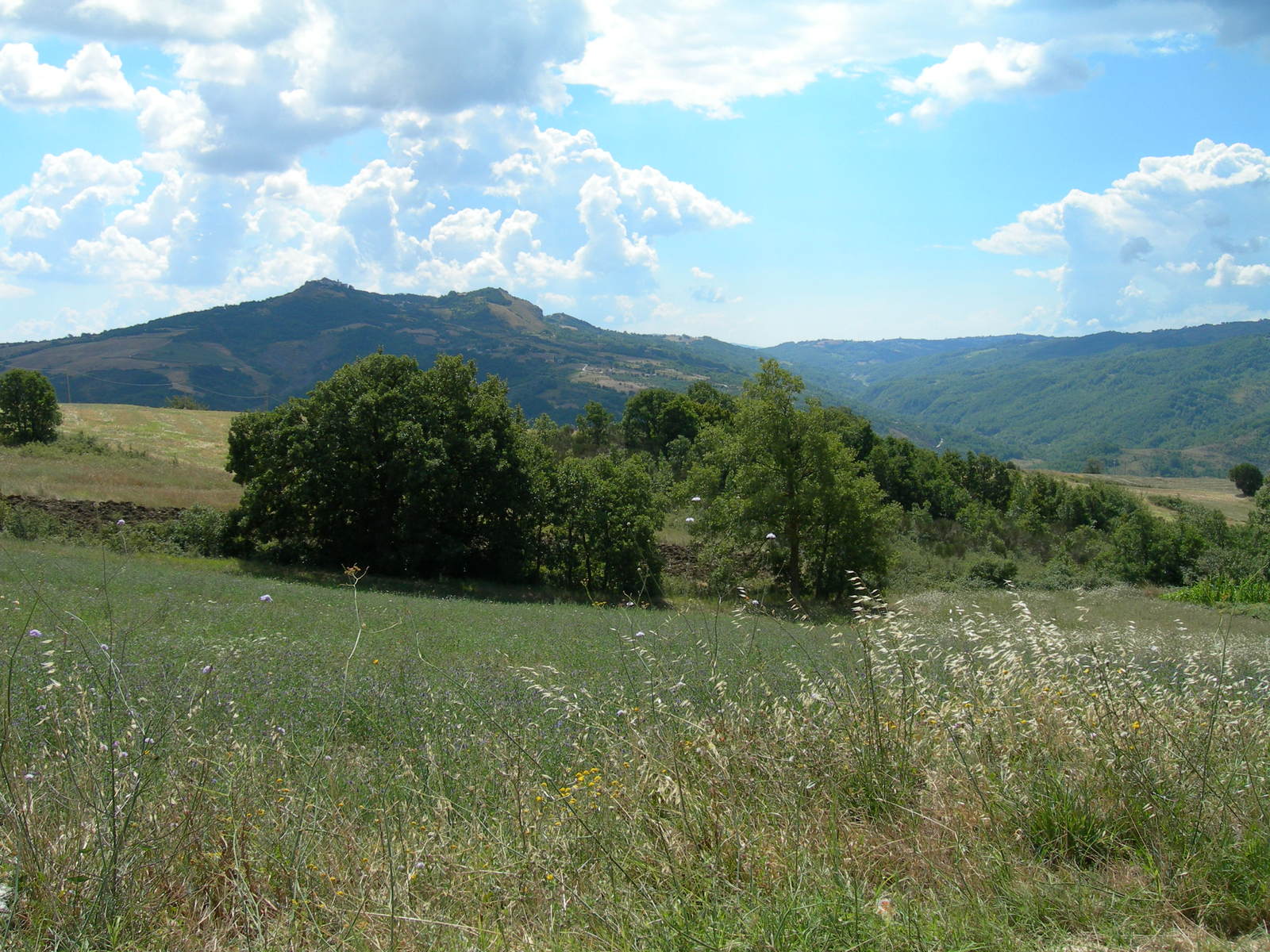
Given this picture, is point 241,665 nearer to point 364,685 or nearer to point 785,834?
point 364,685

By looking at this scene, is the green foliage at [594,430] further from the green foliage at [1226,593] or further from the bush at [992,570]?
the green foliage at [1226,593]

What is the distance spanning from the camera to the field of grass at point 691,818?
9.51 ft

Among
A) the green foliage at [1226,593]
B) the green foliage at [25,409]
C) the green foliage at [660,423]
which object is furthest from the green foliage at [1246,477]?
the green foliage at [25,409]

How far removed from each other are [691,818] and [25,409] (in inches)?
2766

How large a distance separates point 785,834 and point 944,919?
29.7 inches

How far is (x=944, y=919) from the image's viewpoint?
2.84 m

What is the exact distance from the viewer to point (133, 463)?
161ft

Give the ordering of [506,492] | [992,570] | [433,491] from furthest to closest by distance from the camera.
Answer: [992,570], [506,492], [433,491]

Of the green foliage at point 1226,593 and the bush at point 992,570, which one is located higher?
the green foliage at point 1226,593

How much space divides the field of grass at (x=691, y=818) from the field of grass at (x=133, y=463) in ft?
128

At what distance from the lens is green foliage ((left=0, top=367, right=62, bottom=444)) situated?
56.1 metres

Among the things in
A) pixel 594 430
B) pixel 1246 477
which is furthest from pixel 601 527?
pixel 1246 477

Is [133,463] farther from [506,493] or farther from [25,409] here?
[506,493]

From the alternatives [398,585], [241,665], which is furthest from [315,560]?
[241,665]
